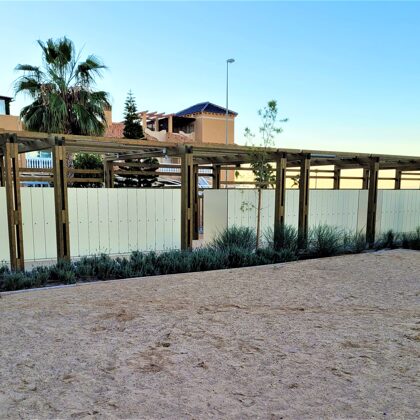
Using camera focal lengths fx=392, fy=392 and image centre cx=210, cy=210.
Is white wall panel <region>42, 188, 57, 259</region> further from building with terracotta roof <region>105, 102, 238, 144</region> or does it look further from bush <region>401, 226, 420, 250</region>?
building with terracotta roof <region>105, 102, 238, 144</region>

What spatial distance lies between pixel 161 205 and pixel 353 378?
675 cm

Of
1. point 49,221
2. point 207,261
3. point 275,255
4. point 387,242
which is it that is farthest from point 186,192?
point 387,242

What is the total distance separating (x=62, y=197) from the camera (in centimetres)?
667

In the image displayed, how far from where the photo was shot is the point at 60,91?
14.1 metres

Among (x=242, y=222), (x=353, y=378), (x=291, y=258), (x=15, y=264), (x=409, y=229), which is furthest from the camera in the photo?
(x=409, y=229)

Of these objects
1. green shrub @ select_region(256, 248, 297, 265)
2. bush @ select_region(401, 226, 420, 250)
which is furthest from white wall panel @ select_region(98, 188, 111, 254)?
bush @ select_region(401, 226, 420, 250)

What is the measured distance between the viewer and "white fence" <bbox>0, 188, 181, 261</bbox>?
7754 millimetres

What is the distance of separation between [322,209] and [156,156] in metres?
5.02

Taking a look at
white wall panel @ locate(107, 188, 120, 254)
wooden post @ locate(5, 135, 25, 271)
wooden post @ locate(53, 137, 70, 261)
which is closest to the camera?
wooden post @ locate(5, 135, 25, 271)

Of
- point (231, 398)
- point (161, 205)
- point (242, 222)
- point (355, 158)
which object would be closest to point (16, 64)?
point (161, 205)

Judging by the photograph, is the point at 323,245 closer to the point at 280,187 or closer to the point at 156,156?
the point at 280,187

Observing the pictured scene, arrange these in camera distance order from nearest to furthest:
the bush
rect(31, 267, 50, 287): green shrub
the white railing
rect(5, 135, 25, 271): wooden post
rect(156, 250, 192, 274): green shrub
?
rect(31, 267, 50, 287): green shrub → rect(5, 135, 25, 271): wooden post → rect(156, 250, 192, 274): green shrub → the bush → the white railing

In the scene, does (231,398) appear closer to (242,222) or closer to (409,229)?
(242,222)

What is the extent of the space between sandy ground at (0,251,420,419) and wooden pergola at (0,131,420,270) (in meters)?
1.59
